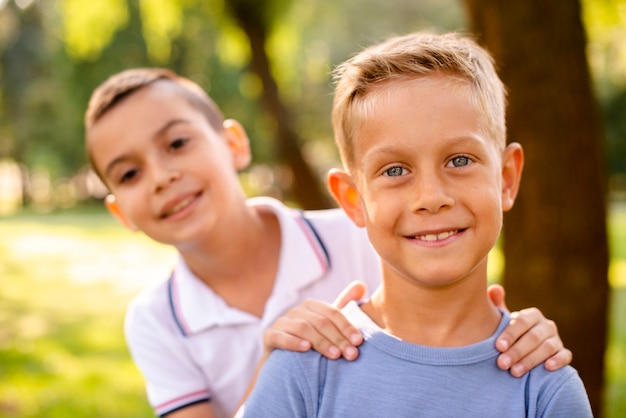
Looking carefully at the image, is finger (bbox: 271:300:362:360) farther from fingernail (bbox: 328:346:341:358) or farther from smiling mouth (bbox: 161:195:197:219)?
smiling mouth (bbox: 161:195:197:219)

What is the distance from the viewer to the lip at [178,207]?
97.3 inches

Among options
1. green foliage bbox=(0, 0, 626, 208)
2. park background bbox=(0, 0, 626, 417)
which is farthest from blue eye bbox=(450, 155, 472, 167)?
green foliage bbox=(0, 0, 626, 208)

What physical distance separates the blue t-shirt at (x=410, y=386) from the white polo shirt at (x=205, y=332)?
707 millimetres

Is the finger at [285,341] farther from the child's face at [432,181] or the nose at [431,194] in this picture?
the nose at [431,194]

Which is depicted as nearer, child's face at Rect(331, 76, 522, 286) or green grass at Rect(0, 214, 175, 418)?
child's face at Rect(331, 76, 522, 286)

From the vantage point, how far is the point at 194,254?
261cm

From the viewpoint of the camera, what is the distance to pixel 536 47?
3568 millimetres

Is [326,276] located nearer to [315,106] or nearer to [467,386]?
[467,386]

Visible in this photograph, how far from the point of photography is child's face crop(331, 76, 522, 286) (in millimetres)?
1699

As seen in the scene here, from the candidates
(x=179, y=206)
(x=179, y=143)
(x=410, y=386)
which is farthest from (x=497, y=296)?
(x=179, y=143)

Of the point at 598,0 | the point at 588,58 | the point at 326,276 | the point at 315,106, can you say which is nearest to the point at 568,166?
the point at 588,58

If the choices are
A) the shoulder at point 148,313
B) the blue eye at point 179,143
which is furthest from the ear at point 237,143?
the shoulder at point 148,313

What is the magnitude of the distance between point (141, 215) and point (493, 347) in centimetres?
128

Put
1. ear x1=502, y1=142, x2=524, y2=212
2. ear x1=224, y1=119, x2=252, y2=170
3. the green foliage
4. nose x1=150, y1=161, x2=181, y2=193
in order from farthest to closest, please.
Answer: the green foliage, ear x1=224, y1=119, x2=252, y2=170, nose x1=150, y1=161, x2=181, y2=193, ear x1=502, y1=142, x2=524, y2=212
